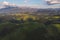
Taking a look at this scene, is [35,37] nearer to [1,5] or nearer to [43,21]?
[43,21]

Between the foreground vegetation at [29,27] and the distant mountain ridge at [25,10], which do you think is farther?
the distant mountain ridge at [25,10]

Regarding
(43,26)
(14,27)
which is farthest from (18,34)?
(43,26)

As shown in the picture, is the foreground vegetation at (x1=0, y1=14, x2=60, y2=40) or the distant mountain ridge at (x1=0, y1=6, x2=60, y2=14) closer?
the foreground vegetation at (x1=0, y1=14, x2=60, y2=40)

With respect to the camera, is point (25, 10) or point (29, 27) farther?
point (25, 10)

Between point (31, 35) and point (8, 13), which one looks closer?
point (31, 35)

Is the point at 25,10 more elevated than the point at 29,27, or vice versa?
the point at 25,10

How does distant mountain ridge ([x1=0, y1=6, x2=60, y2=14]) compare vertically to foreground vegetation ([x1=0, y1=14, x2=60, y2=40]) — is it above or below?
above

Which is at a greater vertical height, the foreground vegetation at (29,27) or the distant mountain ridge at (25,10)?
the distant mountain ridge at (25,10)

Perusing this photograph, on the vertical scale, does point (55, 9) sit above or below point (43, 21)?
above
